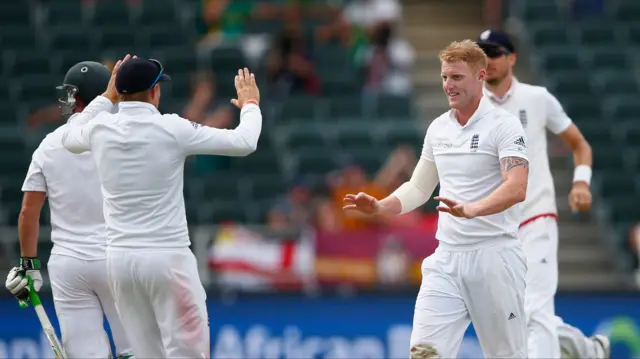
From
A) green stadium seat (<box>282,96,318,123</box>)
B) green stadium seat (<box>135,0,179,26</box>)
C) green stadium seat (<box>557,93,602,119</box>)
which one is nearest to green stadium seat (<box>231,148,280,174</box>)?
green stadium seat (<box>282,96,318,123</box>)

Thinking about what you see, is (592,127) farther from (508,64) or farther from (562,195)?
(508,64)

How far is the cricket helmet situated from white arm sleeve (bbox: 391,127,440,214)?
2224 mm

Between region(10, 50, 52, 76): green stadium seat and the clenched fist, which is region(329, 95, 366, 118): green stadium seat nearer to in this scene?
region(10, 50, 52, 76): green stadium seat

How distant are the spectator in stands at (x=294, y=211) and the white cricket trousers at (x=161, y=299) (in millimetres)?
6712

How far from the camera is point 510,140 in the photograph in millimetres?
7414

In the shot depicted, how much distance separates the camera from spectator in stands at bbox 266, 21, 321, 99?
55.7ft

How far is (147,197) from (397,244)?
6514mm

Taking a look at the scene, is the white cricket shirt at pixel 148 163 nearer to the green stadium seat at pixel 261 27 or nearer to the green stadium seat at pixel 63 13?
the green stadium seat at pixel 261 27

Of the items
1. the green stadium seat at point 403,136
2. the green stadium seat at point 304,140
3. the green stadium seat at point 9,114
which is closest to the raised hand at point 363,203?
the green stadium seat at point 403,136

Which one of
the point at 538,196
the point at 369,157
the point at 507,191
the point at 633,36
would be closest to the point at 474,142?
the point at 507,191

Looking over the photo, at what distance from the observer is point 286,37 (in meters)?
17.0

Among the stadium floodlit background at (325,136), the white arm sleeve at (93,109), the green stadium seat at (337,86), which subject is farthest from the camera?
the green stadium seat at (337,86)

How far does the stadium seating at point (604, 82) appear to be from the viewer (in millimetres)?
16156

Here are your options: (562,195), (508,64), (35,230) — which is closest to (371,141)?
(562,195)
